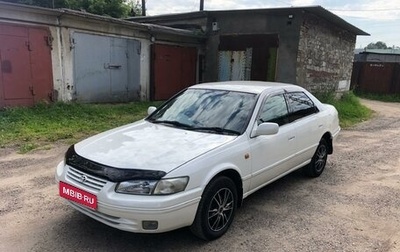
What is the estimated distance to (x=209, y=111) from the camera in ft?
13.2

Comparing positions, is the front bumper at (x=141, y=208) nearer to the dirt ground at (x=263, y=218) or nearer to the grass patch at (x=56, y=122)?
the dirt ground at (x=263, y=218)

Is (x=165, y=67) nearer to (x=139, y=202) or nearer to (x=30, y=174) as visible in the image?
(x=30, y=174)

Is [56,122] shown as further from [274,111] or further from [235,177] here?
[235,177]

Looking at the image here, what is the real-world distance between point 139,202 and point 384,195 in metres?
3.59

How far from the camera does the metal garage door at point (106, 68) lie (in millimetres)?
9664

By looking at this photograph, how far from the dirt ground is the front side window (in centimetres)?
104

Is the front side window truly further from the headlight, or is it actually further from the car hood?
the headlight

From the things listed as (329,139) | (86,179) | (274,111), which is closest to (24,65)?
(86,179)

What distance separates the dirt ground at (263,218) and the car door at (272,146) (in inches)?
17.2

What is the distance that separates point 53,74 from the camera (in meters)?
9.05

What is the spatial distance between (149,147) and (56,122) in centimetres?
557

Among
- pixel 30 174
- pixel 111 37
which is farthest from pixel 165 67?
pixel 30 174

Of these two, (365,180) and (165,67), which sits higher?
(165,67)

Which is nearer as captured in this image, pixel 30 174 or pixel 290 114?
pixel 290 114
